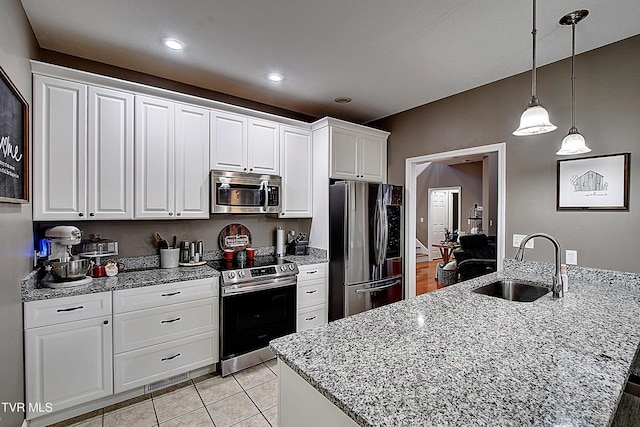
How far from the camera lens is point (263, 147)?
10.6ft

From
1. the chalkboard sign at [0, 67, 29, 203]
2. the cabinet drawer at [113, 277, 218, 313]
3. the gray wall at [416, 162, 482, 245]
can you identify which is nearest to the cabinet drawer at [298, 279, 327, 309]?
the cabinet drawer at [113, 277, 218, 313]

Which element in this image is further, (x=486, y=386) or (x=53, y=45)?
(x=53, y=45)

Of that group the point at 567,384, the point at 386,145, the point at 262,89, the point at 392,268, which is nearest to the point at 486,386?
the point at 567,384

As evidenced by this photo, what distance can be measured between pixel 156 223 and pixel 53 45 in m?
1.58

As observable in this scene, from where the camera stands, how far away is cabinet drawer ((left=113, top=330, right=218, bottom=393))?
2.23 metres

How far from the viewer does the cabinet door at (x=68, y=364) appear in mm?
1905

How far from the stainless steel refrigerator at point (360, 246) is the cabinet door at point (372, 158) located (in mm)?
414

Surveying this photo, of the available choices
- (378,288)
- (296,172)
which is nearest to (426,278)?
(378,288)

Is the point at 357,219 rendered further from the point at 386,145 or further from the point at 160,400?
the point at 160,400

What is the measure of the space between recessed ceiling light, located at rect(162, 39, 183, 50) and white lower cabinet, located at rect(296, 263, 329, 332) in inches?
86.2

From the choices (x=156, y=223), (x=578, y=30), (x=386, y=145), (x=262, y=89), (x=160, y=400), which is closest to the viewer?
(x=578, y=30)

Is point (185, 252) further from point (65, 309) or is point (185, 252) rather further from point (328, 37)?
point (328, 37)

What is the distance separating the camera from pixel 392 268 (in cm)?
358

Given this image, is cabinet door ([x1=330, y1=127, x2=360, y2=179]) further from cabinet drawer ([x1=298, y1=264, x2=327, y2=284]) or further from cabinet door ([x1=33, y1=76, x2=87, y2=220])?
cabinet door ([x1=33, y1=76, x2=87, y2=220])
